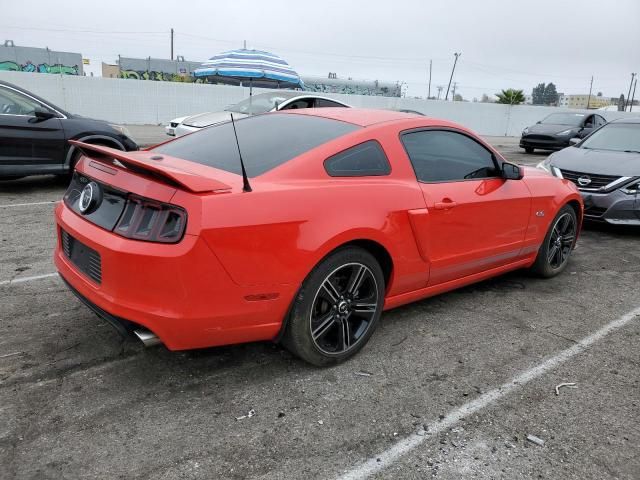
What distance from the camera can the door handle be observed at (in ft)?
11.5

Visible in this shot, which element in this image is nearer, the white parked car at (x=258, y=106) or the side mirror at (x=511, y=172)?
the side mirror at (x=511, y=172)

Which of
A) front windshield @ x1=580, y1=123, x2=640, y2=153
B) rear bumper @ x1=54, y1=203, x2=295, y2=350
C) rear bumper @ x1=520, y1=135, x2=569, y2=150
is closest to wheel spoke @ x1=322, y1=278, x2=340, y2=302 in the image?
rear bumper @ x1=54, y1=203, x2=295, y2=350

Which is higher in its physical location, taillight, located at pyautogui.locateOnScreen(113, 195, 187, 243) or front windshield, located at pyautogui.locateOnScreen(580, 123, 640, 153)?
front windshield, located at pyautogui.locateOnScreen(580, 123, 640, 153)

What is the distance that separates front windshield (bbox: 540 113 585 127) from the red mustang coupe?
1495cm

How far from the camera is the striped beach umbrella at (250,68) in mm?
18609

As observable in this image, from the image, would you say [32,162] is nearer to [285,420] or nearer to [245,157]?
[245,157]

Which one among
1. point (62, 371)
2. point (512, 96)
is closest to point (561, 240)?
point (62, 371)

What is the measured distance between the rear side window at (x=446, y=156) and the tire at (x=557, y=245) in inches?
42.9

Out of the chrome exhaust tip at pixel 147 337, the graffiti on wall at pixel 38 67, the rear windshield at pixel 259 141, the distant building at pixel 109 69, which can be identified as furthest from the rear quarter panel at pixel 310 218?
the distant building at pixel 109 69

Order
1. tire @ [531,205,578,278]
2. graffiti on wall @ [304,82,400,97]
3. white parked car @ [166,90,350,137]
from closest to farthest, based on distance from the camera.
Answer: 1. tire @ [531,205,578,278]
2. white parked car @ [166,90,350,137]
3. graffiti on wall @ [304,82,400,97]

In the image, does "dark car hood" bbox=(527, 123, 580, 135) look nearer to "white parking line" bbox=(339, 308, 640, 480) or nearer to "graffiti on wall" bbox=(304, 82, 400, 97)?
"white parking line" bbox=(339, 308, 640, 480)

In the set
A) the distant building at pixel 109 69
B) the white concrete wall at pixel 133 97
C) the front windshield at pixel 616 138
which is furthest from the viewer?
the distant building at pixel 109 69

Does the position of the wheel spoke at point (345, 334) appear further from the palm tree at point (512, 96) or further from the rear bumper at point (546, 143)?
the palm tree at point (512, 96)

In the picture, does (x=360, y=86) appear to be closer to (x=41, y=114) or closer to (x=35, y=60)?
(x=35, y=60)
